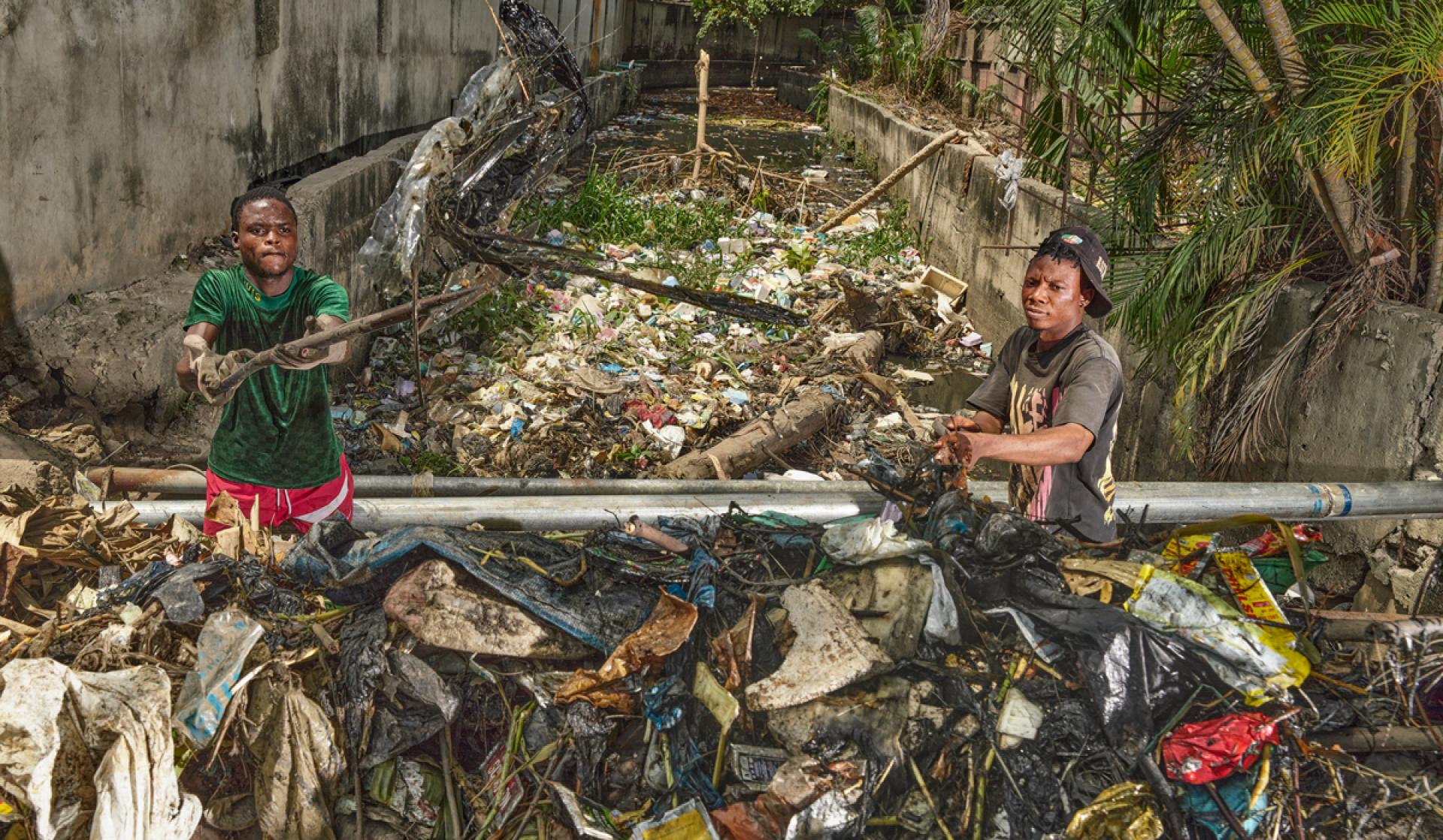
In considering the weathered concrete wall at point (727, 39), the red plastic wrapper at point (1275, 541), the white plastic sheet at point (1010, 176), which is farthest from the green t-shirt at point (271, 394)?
the weathered concrete wall at point (727, 39)

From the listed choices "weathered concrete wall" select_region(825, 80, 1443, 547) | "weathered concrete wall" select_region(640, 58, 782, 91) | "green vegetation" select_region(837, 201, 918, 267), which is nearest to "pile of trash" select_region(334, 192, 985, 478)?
"green vegetation" select_region(837, 201, 918, 267)

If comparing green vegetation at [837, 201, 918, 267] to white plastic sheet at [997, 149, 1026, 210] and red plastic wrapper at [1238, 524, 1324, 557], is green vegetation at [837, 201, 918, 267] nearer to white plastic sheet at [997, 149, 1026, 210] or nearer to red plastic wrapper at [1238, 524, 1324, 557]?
white plastic sheet at [997, 149, 1026, 210]

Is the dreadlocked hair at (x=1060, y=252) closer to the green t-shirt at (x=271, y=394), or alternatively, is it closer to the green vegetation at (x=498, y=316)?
the green t-shirt at (x=271, y=394)

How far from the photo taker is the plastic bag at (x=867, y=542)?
2.25m

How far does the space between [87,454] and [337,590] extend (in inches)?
75.0

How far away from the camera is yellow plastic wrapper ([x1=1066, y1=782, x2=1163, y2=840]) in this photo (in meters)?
1.86

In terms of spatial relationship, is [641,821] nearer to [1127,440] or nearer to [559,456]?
[559,456]

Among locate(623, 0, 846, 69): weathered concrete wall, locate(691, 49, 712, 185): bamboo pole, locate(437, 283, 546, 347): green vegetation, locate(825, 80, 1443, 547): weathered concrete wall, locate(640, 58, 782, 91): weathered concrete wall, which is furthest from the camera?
locate(640, 58, 782, 91): weathered concrete wall

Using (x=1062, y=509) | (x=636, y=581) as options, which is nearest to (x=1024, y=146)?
(x=1062, y=509)

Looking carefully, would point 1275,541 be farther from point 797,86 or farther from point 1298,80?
point 797,86

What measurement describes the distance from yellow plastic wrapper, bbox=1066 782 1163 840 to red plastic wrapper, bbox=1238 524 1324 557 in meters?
1.45

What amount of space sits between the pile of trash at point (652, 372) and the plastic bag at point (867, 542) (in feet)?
8.70

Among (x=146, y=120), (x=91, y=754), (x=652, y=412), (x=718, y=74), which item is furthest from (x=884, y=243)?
(x=718, y=74)

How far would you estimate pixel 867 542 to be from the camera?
229 centimetres
